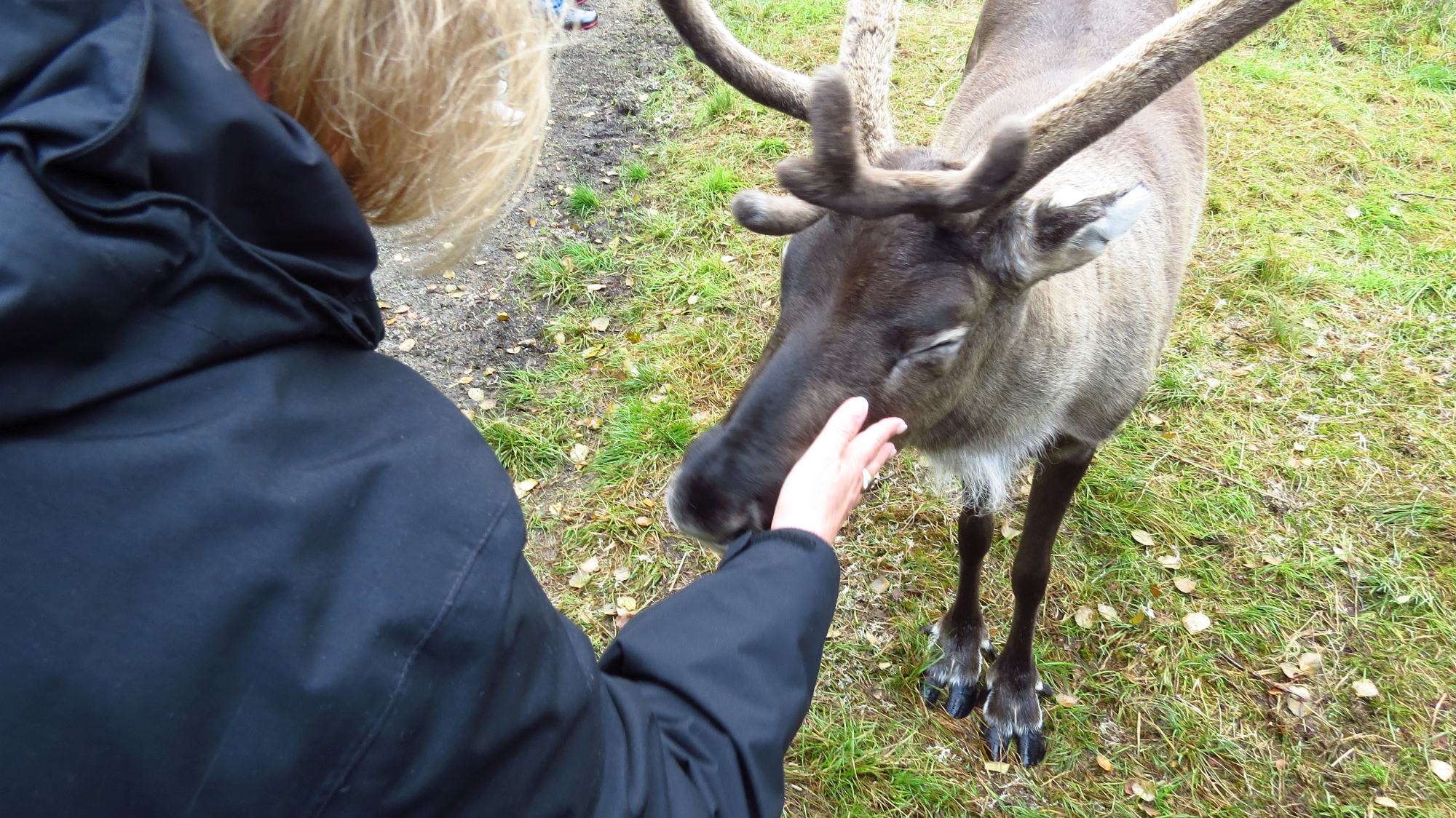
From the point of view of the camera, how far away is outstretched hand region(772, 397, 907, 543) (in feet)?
6.66

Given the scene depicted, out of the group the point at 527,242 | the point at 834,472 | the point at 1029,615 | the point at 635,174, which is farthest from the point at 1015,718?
the point at 635,174

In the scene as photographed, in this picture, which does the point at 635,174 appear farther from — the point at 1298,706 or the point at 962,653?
the point at 1298,706

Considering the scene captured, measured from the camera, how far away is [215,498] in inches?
39.0

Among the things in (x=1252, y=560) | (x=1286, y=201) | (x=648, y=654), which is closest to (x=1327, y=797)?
(x=1252, y=560)

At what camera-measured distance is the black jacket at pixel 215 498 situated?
0.91 meters

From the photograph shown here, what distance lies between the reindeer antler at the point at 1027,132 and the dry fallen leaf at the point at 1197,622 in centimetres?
264

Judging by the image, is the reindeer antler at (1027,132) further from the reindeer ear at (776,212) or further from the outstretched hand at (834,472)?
the outstretched hand at (834,472)

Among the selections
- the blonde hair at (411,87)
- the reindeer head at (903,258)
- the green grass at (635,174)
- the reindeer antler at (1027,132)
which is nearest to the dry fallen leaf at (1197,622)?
the reindeer head at (903,258)

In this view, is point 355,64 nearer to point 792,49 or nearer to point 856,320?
point 856,320

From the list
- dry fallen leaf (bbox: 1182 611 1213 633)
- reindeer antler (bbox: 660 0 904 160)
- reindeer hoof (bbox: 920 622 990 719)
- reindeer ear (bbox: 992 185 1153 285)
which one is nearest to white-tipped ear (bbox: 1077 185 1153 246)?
reindeer ear (bbox: 992 185 1153 285)

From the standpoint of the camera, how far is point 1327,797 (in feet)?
11.0

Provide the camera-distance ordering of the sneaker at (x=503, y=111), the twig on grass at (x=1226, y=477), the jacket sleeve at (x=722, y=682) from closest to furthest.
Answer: the sneaker at (x=503, y=111), the jacket sleeve at (x=722, y=682), the twig on grass at (x=1226, y=477)

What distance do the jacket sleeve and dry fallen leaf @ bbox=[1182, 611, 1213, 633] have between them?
2.96 meters

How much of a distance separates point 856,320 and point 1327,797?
2920 mm
